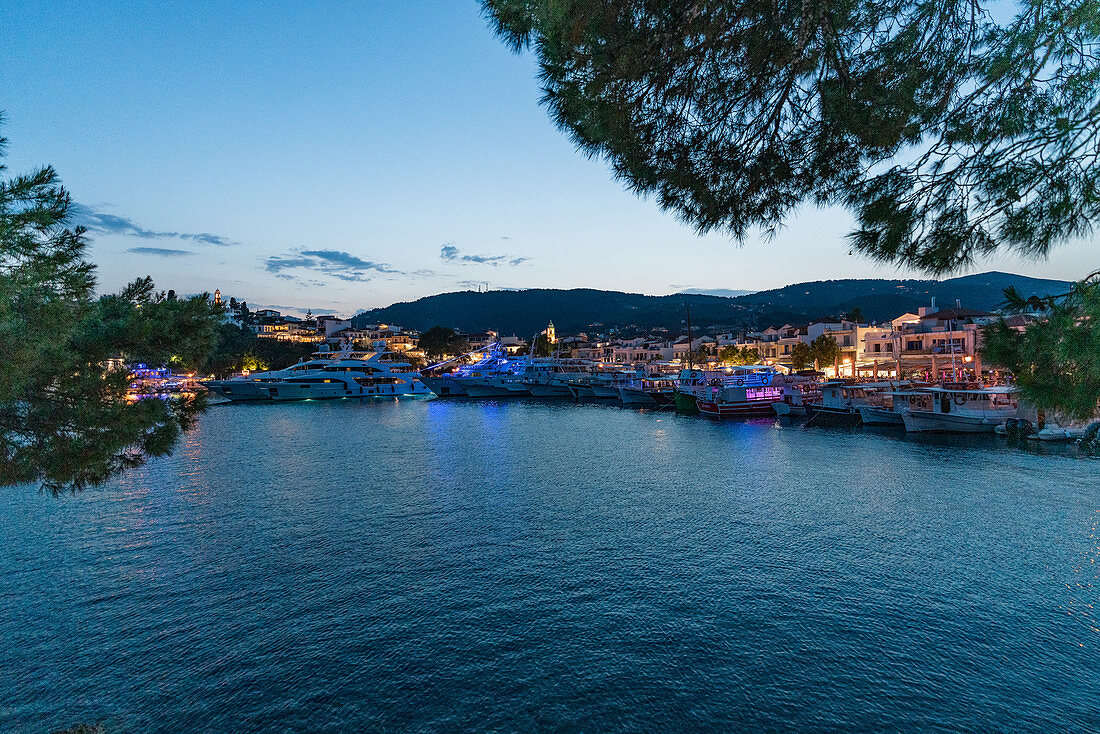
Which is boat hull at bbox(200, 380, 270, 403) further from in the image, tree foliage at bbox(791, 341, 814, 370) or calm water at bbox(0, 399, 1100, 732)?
tree foliage at bbox(791, 341, 814, 370)

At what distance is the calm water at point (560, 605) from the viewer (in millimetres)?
6594

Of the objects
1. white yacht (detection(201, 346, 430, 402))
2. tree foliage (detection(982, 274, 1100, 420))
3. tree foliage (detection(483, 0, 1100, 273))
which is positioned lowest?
white yacht (detection(201, 346, 430, 402))

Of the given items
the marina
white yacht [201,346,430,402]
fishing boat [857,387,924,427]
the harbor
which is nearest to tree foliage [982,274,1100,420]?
the harbor

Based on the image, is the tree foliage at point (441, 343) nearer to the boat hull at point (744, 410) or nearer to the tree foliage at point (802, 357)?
the tree foliage at point (802, 357)

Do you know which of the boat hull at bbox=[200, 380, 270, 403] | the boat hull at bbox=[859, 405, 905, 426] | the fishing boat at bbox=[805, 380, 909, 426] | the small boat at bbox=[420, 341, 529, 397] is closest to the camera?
the boat hull at bbox=[859, 405, 905, 426]

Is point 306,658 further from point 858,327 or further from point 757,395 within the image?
point 858,327

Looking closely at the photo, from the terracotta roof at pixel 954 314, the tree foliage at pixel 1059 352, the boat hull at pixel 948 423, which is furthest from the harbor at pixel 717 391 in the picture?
the terracotta roof at pixel 954 314

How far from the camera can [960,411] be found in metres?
29.6

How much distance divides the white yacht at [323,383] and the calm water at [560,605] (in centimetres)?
4789

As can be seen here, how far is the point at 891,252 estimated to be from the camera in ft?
16.7

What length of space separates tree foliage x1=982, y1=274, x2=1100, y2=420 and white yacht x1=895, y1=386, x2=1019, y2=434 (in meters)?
31.2

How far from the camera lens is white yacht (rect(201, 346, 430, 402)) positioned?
63.3m

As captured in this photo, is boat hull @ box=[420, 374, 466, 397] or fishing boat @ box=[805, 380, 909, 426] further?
boat hull @ box=[420, 374, 466, 397]

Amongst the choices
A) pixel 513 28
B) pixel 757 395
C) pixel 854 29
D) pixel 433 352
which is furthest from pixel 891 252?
pixel 433 352
